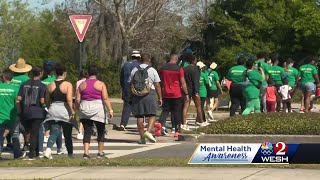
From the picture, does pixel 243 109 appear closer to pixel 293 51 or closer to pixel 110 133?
pixel 110 133

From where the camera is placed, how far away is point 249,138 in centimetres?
1537

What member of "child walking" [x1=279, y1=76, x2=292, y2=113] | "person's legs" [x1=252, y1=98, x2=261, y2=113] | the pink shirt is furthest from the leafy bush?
"child walking" [x1=279, y1=76, x2=292, y2=113]

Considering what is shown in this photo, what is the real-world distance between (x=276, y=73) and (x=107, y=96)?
816 centimetres

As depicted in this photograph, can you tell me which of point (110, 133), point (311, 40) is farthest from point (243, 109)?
point (311, 40)

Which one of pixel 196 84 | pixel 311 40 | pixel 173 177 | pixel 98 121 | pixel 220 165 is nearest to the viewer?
pixel 173 177

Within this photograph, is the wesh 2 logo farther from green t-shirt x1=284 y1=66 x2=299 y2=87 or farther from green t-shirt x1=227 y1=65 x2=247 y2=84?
green t-shirt x1=284 y1=66 x2=299 y2=87

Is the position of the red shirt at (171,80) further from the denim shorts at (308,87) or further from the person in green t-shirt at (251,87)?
the denim shorts at (308,87)

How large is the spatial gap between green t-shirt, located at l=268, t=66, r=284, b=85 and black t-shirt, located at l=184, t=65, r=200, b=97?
3132mm

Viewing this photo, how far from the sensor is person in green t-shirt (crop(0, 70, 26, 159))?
44.6 ft

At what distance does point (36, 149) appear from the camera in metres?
13.9

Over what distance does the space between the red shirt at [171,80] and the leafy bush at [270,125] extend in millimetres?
984

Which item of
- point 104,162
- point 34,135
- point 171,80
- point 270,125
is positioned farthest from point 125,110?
point 104,162

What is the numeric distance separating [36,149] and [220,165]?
365 centimetres

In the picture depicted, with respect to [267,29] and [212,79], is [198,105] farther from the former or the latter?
[267,29]
